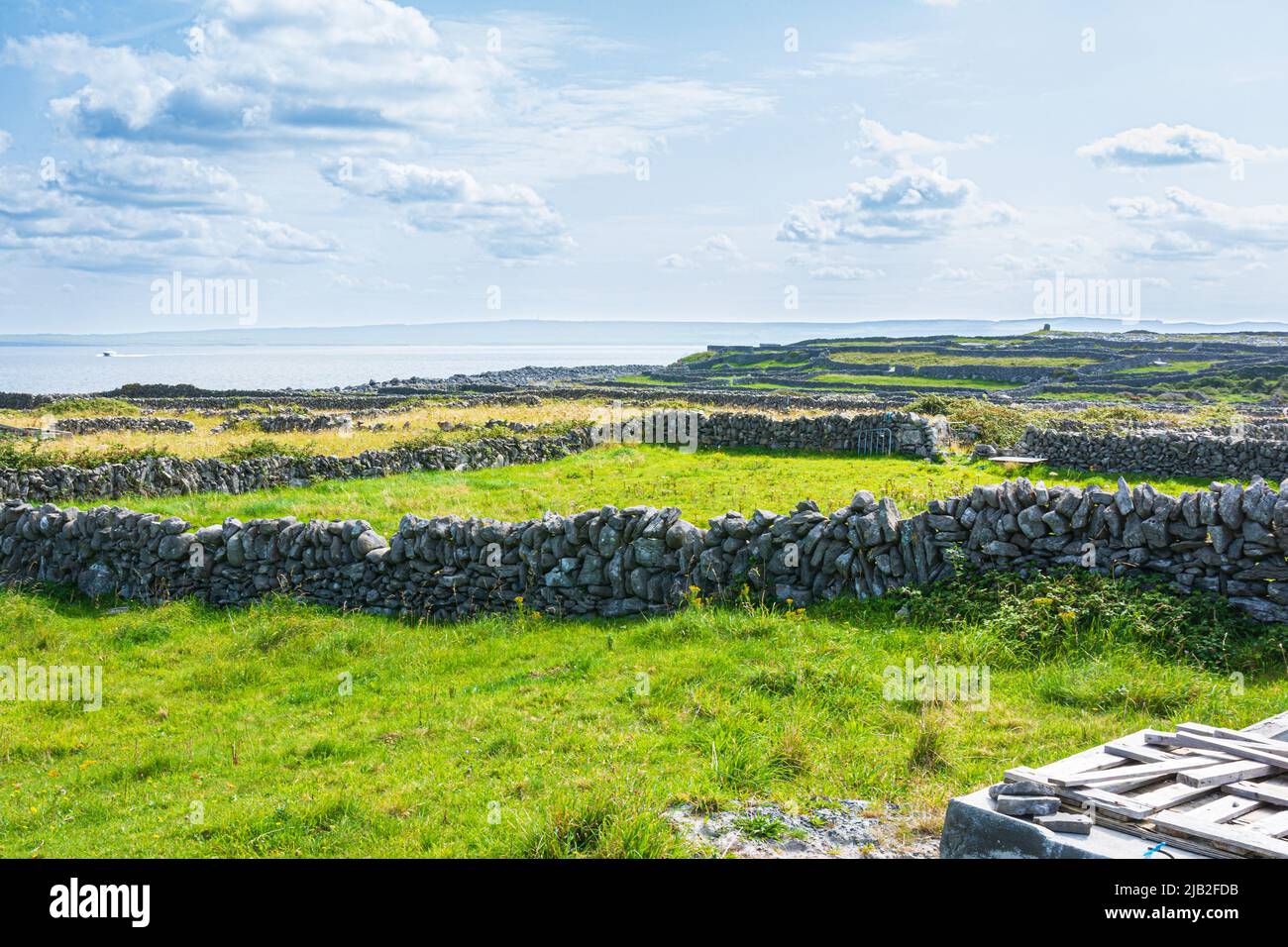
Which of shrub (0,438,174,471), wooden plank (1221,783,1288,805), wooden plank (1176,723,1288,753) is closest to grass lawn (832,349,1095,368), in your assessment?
shrub (0,438,174,471)

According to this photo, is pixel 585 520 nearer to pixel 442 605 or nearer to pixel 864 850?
pixel 442 605

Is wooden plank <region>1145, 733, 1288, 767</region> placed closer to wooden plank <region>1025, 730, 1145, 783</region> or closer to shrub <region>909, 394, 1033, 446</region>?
wooden plank <region>1025, 730, 1145, 783</region>

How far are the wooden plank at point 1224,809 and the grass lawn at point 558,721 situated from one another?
177cm

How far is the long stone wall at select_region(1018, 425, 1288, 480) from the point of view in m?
24.7

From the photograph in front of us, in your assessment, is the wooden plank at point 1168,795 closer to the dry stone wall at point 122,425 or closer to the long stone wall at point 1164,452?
the long stone wall at point 1164,452

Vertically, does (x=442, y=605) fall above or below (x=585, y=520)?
below

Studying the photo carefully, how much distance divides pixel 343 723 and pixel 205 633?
4.78 metres

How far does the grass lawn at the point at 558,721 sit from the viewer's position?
22.6 ft

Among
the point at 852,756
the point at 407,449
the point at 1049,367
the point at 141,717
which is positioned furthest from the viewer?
the point at 1049,367

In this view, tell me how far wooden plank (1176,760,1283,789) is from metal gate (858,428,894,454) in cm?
2588

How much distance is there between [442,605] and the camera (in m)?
13.4

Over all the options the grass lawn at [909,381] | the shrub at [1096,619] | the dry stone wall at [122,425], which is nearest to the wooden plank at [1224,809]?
the shrub at [1096,619]
